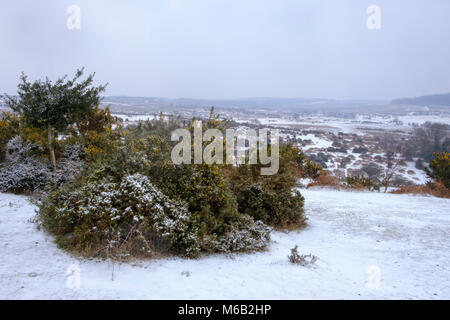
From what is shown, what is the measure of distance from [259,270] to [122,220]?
7.96 ft

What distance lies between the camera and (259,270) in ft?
14.7

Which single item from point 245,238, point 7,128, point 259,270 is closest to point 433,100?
point 245,238

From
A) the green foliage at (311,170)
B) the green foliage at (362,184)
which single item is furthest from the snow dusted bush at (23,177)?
the green foliage at (362,184)

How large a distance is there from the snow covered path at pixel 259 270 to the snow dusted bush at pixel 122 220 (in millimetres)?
252

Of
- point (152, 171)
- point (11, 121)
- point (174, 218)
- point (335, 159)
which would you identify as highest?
point (11, 121)

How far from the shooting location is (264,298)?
11.5 feet

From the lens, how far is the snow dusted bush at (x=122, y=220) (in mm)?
4395


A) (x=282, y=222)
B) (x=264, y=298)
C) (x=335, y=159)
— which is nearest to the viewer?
(x=264, y=298)

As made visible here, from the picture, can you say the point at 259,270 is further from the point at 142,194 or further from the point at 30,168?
the point at 30,168

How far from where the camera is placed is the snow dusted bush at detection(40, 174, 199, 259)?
4.39 meters
